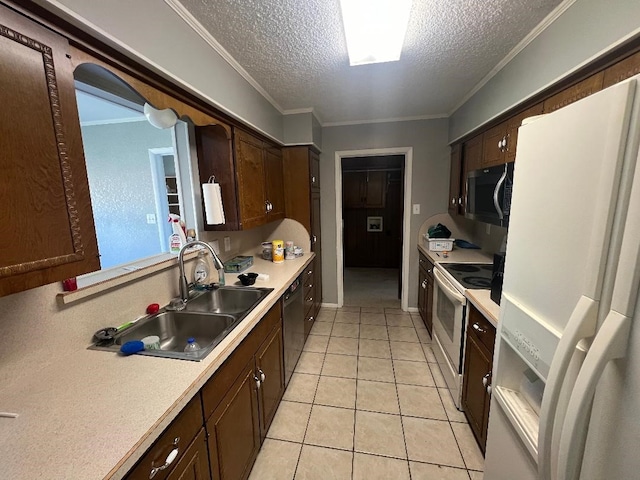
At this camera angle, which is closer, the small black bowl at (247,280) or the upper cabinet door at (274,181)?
the small black bowl at (247,280)

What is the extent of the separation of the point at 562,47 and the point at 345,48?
1130mm

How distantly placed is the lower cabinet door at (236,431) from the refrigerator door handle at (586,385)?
110cm

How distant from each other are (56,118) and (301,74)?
1.66 meters

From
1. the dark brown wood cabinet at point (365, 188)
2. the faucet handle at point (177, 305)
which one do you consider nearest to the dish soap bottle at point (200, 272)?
the faucet handle at point (177, 305)

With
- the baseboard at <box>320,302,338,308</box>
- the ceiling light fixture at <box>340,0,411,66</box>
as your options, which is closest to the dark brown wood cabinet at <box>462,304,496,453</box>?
the ceiling light fixture at <box>340,0,411,66</box>

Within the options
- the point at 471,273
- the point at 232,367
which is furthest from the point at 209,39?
the point at 471,273

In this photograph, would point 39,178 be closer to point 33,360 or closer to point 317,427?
point 33,360

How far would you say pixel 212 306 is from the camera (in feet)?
5.90

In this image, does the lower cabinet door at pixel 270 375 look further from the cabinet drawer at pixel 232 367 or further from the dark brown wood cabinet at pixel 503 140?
the dark brown wood cabinet at pixel 503 140

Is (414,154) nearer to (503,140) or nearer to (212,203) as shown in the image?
(503,140)

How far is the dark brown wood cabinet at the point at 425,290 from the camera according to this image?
9.07 feet

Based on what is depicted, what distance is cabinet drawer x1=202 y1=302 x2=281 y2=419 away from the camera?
3.35 feet

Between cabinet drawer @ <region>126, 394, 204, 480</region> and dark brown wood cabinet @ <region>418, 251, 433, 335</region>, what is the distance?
2.38 m

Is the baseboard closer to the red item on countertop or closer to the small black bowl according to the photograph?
the small black bowl
